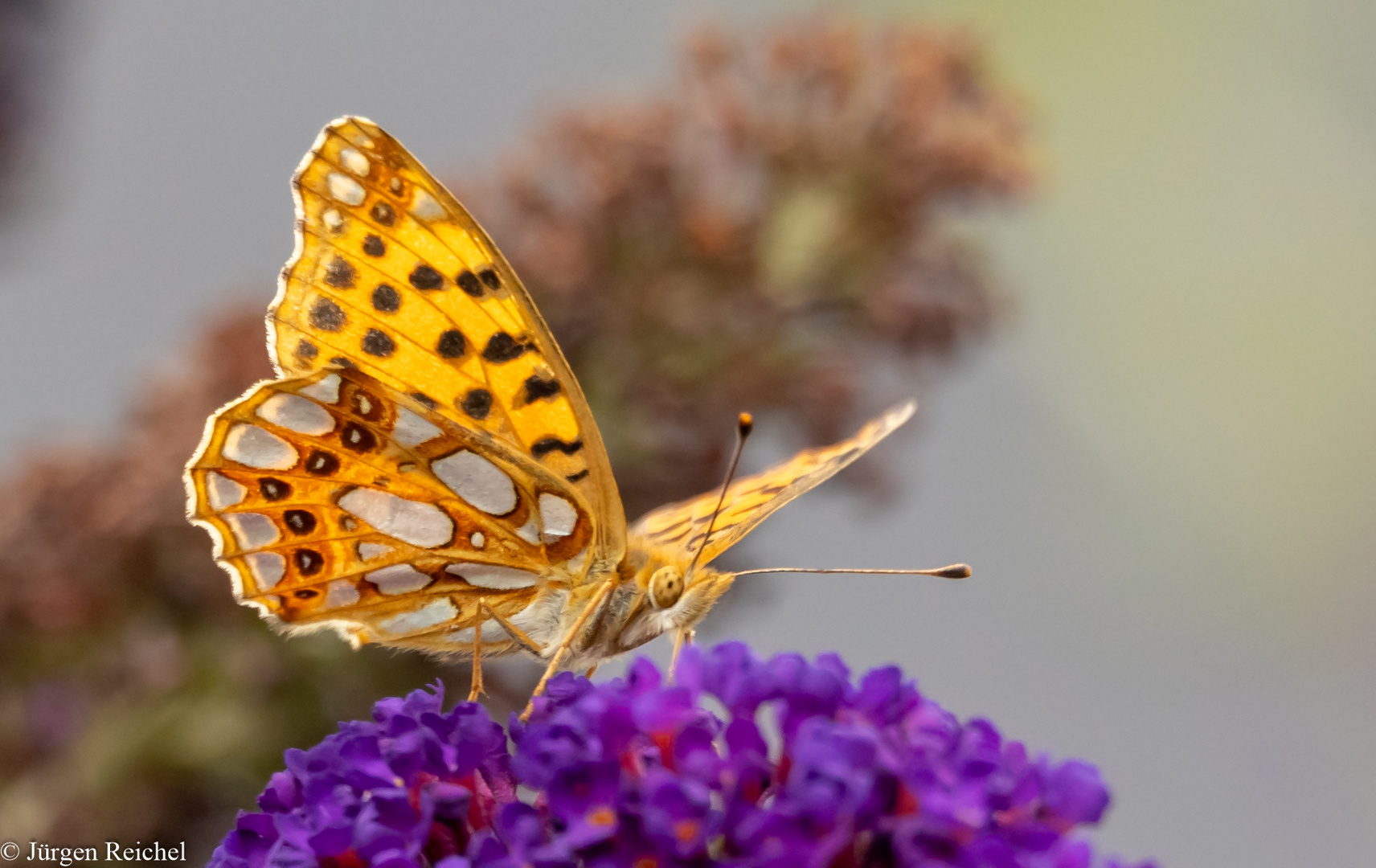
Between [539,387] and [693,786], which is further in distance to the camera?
[539,387]

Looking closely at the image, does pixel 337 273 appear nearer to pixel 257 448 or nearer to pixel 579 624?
pixel 257 448

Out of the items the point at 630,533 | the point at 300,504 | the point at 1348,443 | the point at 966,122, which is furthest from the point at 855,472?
the point at 1348,443

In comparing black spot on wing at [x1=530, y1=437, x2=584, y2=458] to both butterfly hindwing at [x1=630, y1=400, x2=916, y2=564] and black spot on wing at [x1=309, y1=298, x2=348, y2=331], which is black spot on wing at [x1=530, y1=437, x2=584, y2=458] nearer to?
butterfly hindwing at [x1=630, y1=400, x2=916, y2=564]

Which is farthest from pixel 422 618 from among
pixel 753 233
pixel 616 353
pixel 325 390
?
pixel 753 233

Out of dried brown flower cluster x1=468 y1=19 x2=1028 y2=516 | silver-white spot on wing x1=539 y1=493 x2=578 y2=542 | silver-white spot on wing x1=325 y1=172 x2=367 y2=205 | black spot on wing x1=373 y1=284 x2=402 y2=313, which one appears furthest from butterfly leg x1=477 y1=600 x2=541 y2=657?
dried brown flower cluster x1=468 y1=19 x2=1028 y2=516

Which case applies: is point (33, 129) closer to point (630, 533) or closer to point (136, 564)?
point (136, 564)
